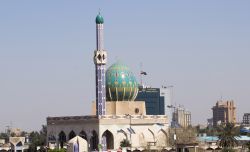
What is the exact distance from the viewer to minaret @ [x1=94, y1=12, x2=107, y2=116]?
8150cm

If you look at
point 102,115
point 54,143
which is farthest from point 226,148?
point 54,143

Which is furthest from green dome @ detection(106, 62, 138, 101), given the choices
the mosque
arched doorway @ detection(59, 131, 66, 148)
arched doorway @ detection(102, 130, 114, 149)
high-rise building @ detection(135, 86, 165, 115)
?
high-rise building @ detection(135, 86, 165, 115)

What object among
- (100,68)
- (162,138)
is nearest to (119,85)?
(100,68)

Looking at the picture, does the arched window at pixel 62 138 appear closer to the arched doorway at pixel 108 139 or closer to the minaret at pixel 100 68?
the arched doorway at pixel 108 139

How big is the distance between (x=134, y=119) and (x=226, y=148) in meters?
23.4

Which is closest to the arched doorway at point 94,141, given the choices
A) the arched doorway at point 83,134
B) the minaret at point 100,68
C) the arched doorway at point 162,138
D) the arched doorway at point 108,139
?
the arched doorway at point 83,134

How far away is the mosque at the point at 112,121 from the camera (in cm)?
8194

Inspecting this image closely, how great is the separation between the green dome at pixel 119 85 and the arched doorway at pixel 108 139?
17.1 feet

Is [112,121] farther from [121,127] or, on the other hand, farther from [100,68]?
[100,68]

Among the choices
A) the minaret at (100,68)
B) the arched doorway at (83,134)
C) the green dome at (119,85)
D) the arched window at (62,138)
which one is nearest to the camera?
the minaret at (100,68)

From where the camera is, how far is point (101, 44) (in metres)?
82.6

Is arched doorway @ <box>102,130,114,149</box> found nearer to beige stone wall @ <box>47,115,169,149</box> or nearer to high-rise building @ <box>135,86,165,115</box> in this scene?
beige stone wall @ <box>47,115,169,149</box>

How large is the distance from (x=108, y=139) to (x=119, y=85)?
6866 mm

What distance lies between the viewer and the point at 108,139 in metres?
84.7
